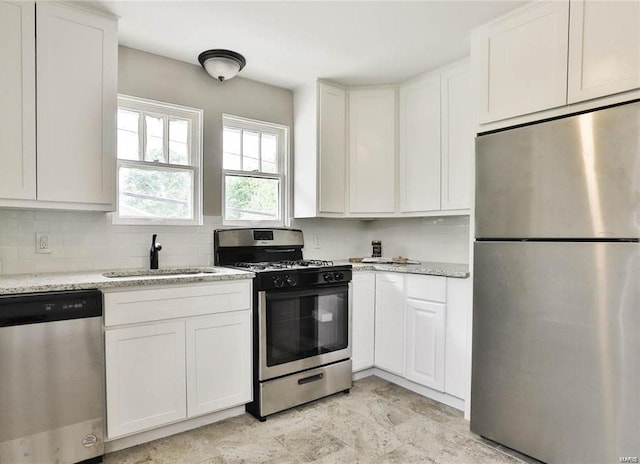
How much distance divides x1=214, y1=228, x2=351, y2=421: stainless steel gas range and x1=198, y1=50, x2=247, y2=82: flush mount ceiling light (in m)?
1.18

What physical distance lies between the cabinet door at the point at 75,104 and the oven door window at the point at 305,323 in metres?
1.26

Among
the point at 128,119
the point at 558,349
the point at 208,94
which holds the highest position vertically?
the point at 208,94

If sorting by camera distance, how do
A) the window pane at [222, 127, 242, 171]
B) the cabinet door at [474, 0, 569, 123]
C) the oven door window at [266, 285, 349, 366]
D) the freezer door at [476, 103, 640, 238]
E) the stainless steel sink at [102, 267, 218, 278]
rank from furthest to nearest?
1. the window pane at [222, 127, 242, 171]
2. the oven door window at [266, 285, 349, 366]
3. the stainless steel sink at [102, 267, 218, 278]
4. the cabinet door at [474, 0, 569, 123]
5. the freezer door at [476, 103, 640, 238]

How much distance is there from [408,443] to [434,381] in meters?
0.61

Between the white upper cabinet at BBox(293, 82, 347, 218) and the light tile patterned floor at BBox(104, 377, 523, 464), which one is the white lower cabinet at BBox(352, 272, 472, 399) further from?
the white upper cabinet at BBox(293, 82, 347, 218)

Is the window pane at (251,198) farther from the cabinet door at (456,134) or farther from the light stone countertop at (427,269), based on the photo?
the cabinet door at (456,134)

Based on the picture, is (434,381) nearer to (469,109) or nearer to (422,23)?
(469,109)

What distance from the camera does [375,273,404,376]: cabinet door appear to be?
299 centimetres

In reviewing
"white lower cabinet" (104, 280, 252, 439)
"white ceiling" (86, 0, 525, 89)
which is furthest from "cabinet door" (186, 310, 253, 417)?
"white ceiling" (86, 0, 525, 89)

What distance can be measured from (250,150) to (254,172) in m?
0.20

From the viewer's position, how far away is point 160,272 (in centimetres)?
265

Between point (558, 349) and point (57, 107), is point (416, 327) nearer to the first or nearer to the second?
point (558, 349)

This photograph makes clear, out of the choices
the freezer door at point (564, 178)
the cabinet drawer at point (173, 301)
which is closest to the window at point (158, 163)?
the cabinet drawer at point (173, 301)

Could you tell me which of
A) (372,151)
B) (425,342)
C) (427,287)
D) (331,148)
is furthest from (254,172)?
(425,342)
